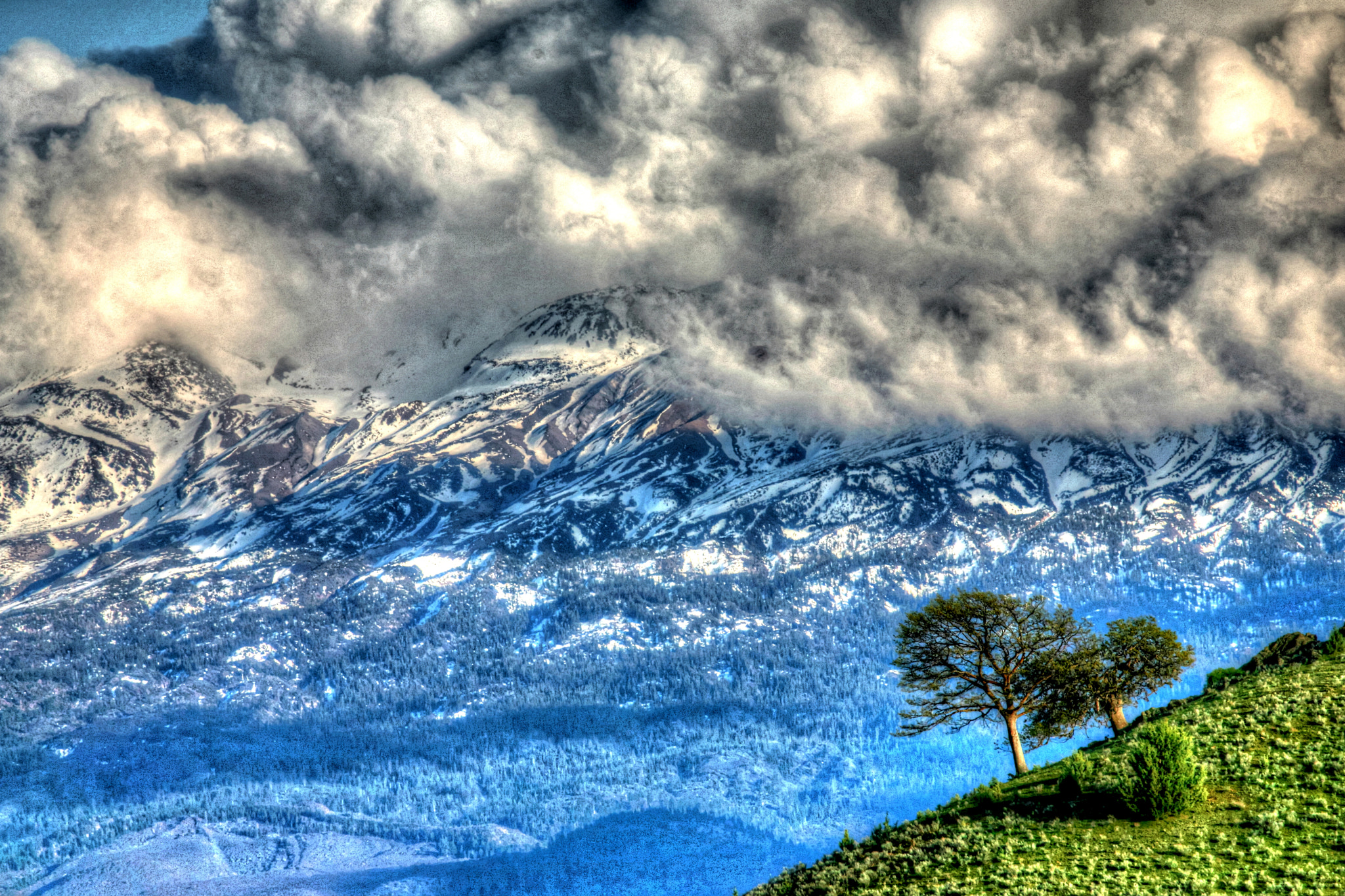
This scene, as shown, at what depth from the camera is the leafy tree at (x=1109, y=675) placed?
5969cm

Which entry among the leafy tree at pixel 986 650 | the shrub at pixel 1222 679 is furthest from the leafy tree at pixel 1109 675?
the shrub at pixel 1222 679

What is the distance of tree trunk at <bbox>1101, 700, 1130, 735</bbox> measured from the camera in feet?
192

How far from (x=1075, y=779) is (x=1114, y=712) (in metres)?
29.8

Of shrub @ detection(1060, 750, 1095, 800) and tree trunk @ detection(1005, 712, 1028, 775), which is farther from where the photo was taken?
tree trunk @ detection(1005, 712, 1028, 775)

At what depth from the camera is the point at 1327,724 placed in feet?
115

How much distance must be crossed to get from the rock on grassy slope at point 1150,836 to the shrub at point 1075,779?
0.32 meters

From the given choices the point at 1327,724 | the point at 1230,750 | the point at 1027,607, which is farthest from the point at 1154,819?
the point at 1027,607

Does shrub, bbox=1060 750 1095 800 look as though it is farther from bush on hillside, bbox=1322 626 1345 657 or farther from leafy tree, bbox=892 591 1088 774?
leafy tree, bbox=892 591 1088 774

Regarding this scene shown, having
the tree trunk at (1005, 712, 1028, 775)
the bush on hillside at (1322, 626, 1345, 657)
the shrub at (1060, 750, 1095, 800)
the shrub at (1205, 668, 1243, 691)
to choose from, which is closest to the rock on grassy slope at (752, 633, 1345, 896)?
the shrub at (1060, 750, 1095, 800)

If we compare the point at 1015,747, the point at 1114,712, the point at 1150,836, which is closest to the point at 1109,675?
the point at 1114,712

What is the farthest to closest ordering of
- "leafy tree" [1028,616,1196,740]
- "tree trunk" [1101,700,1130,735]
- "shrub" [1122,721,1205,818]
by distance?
"leafy tree" [1028,616,1196,740] → "tree trunk" [1101,700,1130,735] → "shrub" [1122,721,1205,818]

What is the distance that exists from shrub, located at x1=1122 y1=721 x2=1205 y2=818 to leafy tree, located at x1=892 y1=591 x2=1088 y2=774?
93.7 ft

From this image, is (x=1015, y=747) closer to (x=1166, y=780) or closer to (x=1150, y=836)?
(x=1166, y=780)

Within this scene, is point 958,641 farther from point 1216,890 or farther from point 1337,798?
point 1216,890
